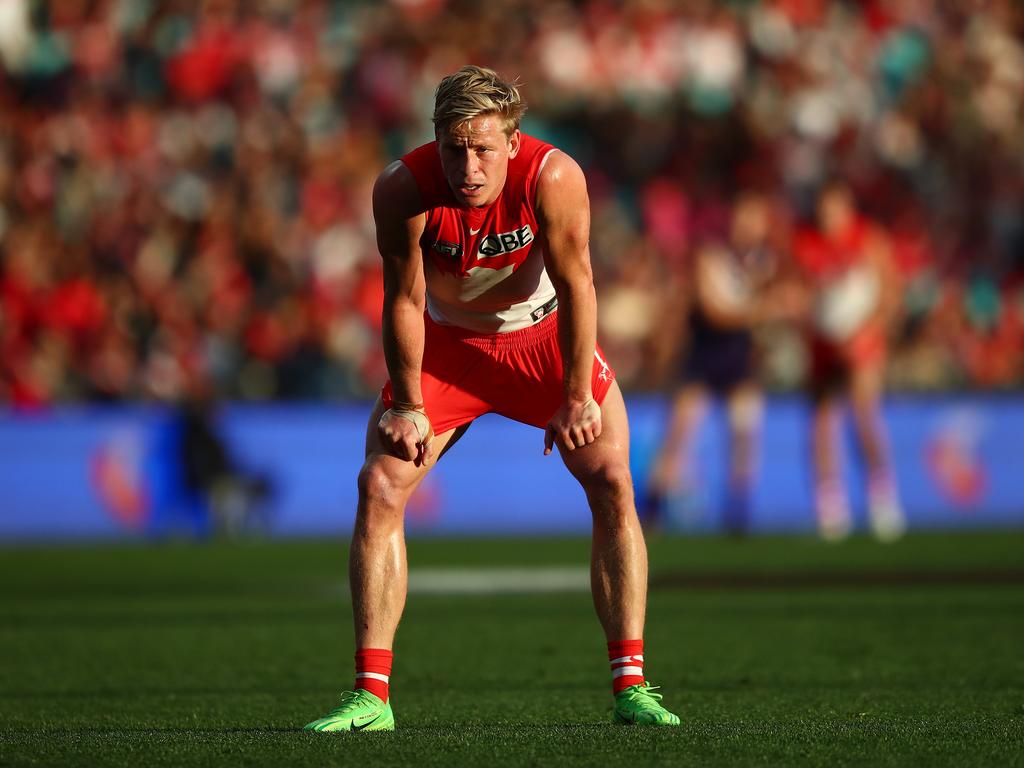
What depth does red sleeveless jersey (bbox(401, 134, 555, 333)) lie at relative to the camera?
500 cm

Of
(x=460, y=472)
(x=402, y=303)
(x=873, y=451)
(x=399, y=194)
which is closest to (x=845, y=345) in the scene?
(x=873, y=451)

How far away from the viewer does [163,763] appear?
14.1ft

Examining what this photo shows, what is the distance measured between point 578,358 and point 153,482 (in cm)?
1067

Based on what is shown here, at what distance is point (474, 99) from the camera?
4.80 meters

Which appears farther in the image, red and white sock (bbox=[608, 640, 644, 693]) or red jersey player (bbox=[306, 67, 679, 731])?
red and white sock (bbox=[608, 640, 644, 693])

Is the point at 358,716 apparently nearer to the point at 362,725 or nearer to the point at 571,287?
the point at 362,725

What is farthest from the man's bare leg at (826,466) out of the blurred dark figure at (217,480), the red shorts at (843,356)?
the blurred dark figure at (217,480)

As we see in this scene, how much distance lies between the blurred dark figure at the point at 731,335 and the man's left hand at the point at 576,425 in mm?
8774

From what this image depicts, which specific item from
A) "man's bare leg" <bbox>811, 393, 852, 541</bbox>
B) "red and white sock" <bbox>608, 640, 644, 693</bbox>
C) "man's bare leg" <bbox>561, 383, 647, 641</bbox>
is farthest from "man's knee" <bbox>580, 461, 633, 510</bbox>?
"man's bare leg" <bbox>811, 393, 852, 541</bbox>

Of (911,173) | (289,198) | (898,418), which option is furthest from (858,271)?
(289,198)

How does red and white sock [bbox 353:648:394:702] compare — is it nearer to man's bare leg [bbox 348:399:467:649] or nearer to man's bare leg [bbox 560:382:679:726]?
man's bare leg [bbox 348:399:467:649]

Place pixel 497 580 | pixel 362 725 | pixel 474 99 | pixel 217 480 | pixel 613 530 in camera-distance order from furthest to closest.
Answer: pixel 217 480
pixel 497 580
pixel 613 530
pixel 362 725
pixel 474 99

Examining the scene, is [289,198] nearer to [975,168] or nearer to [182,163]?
[182,163]

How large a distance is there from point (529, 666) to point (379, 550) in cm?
174
